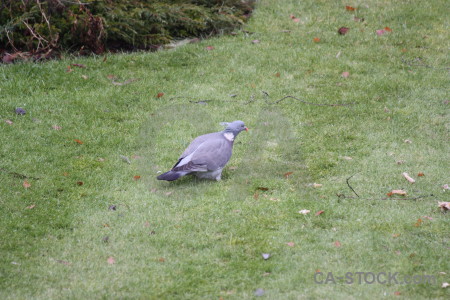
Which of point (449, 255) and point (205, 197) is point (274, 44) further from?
point (449, 255)

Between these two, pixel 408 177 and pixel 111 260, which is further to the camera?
pixel 408 177

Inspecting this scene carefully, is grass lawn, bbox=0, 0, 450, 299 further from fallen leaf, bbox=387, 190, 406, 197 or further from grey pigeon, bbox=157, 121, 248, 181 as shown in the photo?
grey pigeon, bbox=157, 121, 248, 181

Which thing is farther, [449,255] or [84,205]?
[84,205]

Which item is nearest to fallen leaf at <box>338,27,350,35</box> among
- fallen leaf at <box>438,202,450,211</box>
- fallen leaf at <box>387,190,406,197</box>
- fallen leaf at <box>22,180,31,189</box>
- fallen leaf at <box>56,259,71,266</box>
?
fallen leaf at <box>387,190,406,197</box>

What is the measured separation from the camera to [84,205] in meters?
5.39

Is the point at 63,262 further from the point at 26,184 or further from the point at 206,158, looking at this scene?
the point at 206,158

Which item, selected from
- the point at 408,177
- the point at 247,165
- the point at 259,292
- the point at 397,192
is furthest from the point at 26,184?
the point at 408,177

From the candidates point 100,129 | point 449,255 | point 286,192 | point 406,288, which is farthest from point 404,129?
point 100,129

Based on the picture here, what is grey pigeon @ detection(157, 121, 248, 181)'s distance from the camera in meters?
5.48

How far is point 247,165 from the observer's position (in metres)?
6.25

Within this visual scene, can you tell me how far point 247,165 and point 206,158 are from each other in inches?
34.7

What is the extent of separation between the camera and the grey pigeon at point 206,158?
5484 mm

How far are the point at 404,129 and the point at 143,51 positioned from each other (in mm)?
4638

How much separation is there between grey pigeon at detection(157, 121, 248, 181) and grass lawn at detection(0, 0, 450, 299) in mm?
221
